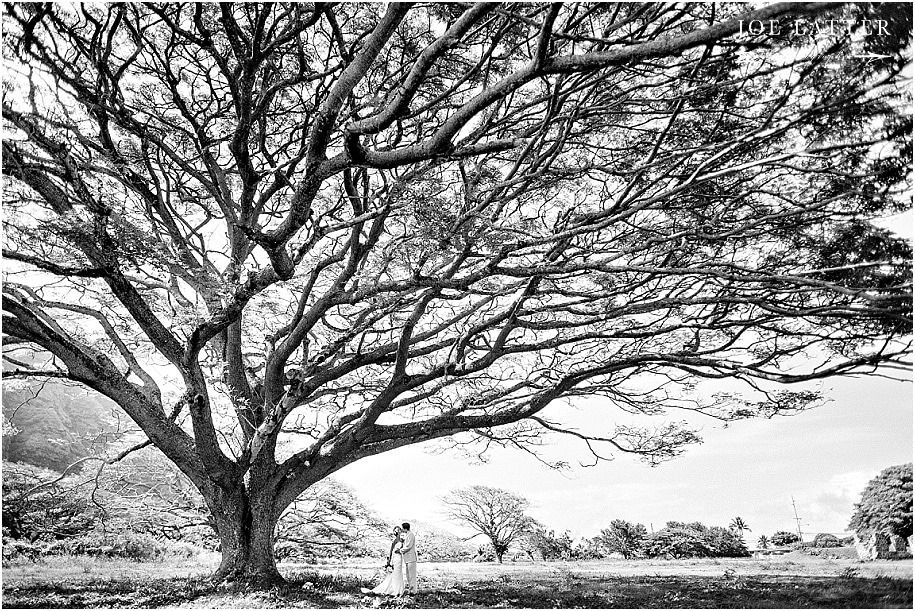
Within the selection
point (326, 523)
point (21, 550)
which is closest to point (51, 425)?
point (21, 550)

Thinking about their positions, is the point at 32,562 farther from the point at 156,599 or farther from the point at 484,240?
the point at 484,240

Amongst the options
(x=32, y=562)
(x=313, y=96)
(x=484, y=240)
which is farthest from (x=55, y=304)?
(x=32, y=562)

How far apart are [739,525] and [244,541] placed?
1118cm

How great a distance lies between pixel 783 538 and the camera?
12.8 metres

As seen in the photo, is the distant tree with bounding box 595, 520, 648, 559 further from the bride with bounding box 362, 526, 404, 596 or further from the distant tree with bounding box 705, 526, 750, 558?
the bride with bounding box 362, 526, 404, 596

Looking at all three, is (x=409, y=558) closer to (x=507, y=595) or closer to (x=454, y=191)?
(x=507, y=595)

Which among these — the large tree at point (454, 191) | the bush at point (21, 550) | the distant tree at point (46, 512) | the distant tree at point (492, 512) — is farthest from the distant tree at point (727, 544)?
the bush at point (21, 550)

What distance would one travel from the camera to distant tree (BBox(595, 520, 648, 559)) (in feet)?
43.1

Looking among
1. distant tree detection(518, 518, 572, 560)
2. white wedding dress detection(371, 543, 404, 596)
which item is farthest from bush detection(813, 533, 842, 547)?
white wedding dress detection(371, 543, 404, 596)

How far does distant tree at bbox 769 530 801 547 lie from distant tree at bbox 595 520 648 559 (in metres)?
2.77

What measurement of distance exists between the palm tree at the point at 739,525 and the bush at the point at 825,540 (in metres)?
1.30

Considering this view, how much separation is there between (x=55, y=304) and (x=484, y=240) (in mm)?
4919

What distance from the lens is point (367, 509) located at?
12234 millimetres

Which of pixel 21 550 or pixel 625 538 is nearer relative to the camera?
pixel 21 550
